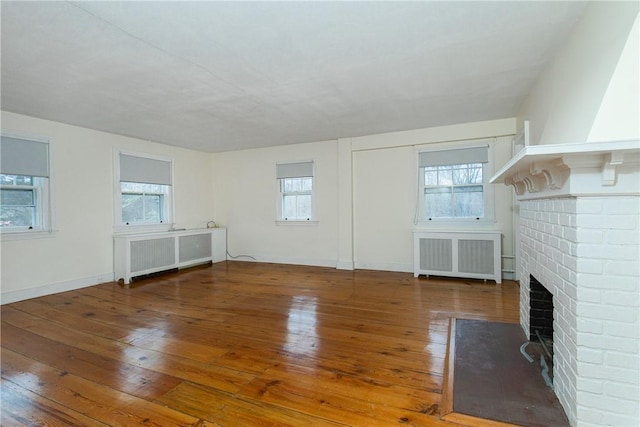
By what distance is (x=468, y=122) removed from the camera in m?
4.82

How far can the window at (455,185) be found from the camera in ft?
16.1

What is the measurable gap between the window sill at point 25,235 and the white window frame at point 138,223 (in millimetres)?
924

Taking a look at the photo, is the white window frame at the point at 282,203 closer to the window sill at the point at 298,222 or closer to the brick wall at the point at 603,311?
the window sill at the point at 298,222

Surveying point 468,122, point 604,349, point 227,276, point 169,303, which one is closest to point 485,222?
point 468,122

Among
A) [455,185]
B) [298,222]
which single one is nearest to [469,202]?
[455,185]

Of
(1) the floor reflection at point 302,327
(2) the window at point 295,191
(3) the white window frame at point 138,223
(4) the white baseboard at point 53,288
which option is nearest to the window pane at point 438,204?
(2) the window at point 295,191

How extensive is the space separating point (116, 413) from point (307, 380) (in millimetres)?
1127

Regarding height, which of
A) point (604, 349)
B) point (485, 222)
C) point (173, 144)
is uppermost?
point (173, 144)

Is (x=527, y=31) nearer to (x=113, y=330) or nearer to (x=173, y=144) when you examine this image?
(x=113, y=330)

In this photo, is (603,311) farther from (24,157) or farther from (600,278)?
(24,157)

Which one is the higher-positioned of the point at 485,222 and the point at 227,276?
the point at 485,222

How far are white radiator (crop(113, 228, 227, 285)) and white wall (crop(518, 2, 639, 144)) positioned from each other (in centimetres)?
572

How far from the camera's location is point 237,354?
97.7 inches

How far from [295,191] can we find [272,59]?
151 inches
